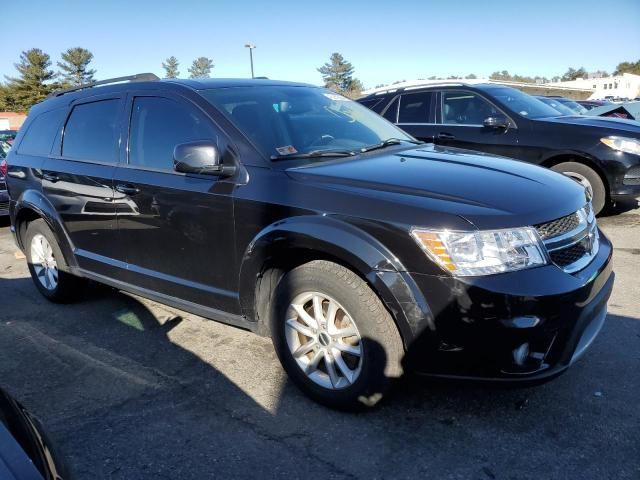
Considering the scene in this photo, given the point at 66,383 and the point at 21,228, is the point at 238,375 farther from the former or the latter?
the point at 21,228

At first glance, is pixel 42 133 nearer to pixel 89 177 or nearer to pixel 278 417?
pixel 89 177

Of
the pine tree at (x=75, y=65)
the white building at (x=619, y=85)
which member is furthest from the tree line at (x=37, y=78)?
the white building at (x=619, y=85)

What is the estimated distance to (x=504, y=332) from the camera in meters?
2.31

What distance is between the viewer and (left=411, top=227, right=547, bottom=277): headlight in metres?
2.33

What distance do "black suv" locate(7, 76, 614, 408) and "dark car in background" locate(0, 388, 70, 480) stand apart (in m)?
1.38

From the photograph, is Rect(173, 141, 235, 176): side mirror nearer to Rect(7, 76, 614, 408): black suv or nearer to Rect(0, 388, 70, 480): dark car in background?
Rect(7, 76, 614, 408): black suv

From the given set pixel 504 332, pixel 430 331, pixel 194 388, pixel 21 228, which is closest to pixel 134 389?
pixel 194 388

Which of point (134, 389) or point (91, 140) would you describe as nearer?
point (134, 389)

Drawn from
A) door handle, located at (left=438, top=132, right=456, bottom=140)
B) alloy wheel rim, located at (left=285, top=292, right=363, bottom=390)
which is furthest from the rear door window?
alloy wheel rim, located at (left=285, top=292, right=363, bottom=390)

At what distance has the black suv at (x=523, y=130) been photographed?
6434 millimetres

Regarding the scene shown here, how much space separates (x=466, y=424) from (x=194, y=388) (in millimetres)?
1552

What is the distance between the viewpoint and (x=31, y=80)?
68.2 metres

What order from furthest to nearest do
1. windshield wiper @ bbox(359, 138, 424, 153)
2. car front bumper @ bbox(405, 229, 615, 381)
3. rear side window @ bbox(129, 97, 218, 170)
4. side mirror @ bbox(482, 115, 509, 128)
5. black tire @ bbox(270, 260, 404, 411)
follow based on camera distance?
side mirror @ bbox(482, 115, 509, 128), windshield wiper @ bbox(359, 138, 424, 153), rear side window @ bbox(129, 97, 218, 170), black tire @ bbox(270, 260, 404, 411), car front bumper @ bbox(405, 229, 615, 381)

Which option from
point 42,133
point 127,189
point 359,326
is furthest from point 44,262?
point 359,326
